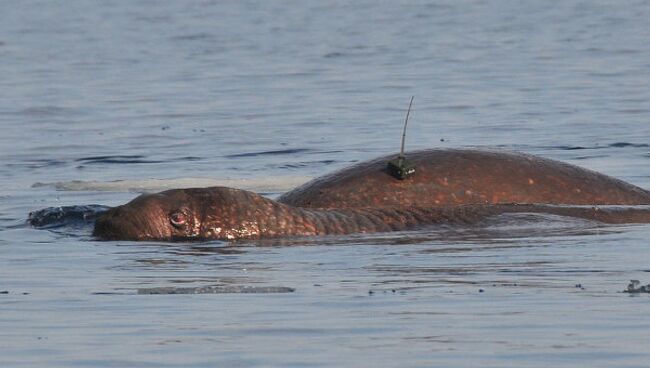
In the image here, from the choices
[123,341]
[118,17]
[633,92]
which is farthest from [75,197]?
[118,17]

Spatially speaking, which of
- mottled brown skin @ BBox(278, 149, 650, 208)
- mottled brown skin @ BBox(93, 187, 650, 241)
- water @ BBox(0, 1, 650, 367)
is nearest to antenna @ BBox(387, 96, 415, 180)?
mottled brown skin @ BBox(278, 149, 650, 208)

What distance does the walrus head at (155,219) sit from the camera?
10828 mm

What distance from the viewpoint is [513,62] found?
2623 centimetres

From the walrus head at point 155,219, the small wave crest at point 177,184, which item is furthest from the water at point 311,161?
the walrus head at point 155,219

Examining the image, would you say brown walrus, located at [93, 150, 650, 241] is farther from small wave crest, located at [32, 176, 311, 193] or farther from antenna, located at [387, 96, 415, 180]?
small wave crest, located at [32, 176, 311, 193]

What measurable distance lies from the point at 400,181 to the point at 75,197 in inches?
122

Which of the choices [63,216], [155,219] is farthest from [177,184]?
[155,219]

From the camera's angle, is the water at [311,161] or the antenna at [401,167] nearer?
the water at [311,161]

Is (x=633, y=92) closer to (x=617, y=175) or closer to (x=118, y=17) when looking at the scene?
(x=617, y=175)

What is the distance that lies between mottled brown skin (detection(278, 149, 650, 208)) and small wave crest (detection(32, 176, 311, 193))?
1.94m

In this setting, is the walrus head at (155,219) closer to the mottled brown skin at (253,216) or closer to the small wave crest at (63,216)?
the mottled brown skin at (253,216)

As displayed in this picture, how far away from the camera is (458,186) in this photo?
1170 centimetres

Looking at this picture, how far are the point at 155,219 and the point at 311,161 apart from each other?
5.26 m

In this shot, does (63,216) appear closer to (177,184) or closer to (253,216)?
(253,216)
